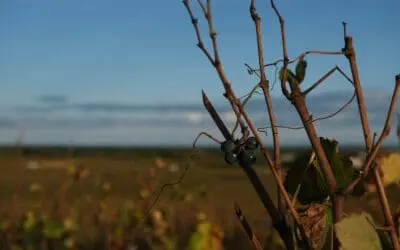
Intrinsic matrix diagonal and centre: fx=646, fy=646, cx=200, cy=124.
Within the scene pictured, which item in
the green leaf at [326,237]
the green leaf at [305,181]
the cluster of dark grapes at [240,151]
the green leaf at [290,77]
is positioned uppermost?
the green leaf at [290,77]

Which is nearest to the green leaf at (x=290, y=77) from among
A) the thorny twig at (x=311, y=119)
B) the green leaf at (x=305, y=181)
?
the thorny twig at (x=311, y=119)

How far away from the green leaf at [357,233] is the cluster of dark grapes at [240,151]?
104 millimetres

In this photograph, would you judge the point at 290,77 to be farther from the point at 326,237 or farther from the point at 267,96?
the point at 326,237

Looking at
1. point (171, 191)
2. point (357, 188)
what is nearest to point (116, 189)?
point (171, 191)

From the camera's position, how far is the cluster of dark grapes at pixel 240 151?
611 mm

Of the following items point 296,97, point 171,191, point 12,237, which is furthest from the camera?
point 171,191

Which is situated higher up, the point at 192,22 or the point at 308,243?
the point at 192,22

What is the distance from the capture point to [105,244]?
308cm

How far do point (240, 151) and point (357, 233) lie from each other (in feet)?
0.43

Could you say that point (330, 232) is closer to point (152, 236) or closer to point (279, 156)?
point (279, 156)

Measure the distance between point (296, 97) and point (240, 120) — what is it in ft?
0.33

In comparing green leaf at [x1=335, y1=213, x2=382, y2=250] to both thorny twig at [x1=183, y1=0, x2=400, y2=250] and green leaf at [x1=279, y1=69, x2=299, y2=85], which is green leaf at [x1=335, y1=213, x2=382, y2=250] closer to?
thorny twig at [x1=183, y1=0, x2=400, y2=250]

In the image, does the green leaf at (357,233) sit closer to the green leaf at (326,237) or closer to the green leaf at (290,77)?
the green leaf at (326,237)

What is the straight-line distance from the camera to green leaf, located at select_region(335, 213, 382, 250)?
1.84ft
